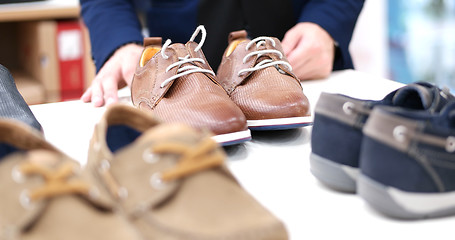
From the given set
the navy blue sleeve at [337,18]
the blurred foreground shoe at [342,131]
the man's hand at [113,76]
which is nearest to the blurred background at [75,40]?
the man's hand at [113,76]

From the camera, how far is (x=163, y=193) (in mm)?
465

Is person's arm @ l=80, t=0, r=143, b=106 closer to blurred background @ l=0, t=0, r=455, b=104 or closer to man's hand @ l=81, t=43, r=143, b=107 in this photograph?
man's hand @ l=81, t=43, r=143, b=107

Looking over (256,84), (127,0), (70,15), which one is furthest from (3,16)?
(256,84)

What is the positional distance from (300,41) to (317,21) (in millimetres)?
69

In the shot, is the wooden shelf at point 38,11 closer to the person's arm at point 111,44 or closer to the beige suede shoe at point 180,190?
the person's arm at point 111,44

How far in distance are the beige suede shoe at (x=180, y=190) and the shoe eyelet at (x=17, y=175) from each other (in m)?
0.07

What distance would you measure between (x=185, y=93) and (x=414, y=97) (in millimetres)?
330

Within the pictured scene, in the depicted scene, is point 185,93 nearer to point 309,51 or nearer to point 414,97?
point 414,97

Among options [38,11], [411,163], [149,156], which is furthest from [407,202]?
[38,11]

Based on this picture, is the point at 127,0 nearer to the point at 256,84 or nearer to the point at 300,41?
the point at 300,41

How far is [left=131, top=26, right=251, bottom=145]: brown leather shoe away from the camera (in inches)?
29.4

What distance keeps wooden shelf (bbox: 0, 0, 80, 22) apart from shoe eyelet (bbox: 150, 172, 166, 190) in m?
2.03

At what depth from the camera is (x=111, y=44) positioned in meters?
1.23

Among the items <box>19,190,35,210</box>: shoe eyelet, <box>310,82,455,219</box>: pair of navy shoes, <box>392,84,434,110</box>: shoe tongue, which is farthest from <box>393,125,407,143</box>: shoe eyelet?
<box>19,190,35,210</box>: shoe eyelet
